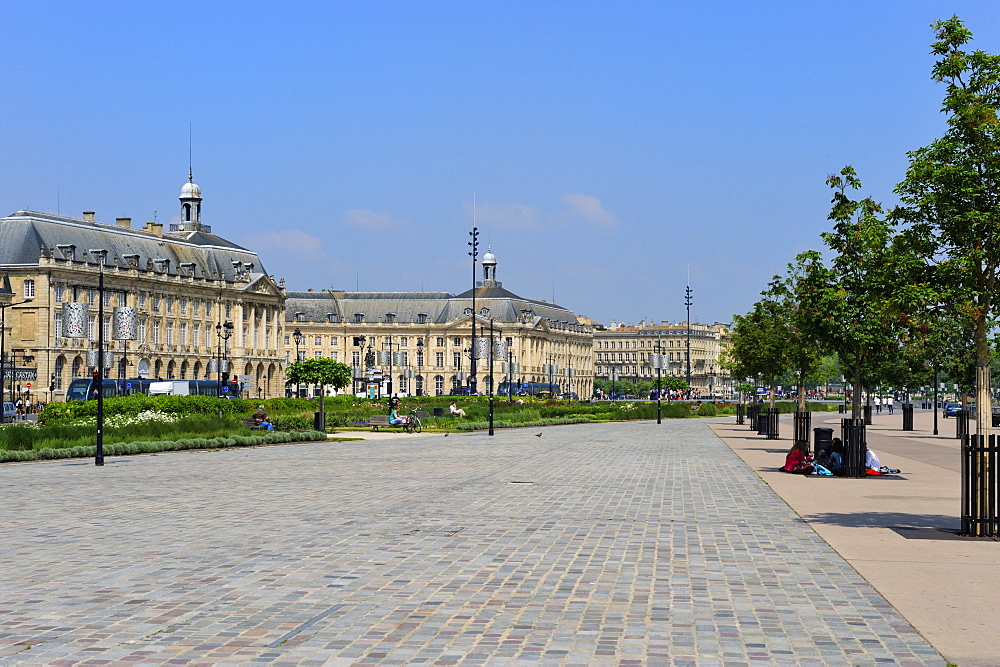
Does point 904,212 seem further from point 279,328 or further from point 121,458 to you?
point 279,328

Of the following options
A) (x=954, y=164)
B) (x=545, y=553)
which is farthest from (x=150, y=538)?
(x=954, y=164)

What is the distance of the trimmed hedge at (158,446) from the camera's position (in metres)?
31.2

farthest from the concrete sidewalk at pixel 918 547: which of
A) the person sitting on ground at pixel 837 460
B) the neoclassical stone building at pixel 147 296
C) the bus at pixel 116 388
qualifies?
the neoclassical stone building at pixel 147 296

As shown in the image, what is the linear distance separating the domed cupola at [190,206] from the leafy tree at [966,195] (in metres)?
134

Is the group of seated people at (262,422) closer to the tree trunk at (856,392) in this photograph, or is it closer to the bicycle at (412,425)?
the bicycle at (412,425)

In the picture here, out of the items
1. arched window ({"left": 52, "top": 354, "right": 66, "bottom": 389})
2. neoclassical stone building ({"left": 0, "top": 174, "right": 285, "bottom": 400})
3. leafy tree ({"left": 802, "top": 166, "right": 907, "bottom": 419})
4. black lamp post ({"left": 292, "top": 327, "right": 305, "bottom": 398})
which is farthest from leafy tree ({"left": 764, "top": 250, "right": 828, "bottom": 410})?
arched window ({"left": 52, "top": 354, "right": 66, "bottom": 389})

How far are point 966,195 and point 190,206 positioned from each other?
13646cm

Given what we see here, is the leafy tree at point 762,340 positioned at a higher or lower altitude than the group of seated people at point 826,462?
higher

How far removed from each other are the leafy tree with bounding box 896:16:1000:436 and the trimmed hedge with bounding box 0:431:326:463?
23.2 m

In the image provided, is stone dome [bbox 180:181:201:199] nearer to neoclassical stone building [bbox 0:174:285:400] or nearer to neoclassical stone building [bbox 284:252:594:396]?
neoclassical stone building [bbox 0:174:285:400]

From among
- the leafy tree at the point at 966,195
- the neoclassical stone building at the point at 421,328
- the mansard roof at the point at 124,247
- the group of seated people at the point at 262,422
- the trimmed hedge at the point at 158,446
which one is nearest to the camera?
the leafy tree at the point at 966,195

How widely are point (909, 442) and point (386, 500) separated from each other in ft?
102

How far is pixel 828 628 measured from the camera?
926 centimetres

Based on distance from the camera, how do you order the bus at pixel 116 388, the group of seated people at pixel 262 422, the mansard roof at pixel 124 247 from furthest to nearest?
the mansard roof at pixel 124 247 < the bus at pixel 116 388 < the group of seated people at pixel 262 422
